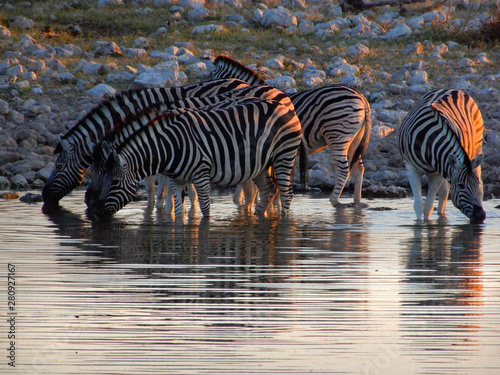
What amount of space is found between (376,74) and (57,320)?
15666mm

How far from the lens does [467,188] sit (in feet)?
30.1

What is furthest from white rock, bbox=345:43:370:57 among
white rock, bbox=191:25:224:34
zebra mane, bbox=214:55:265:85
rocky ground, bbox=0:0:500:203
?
zebra mane, bbox=214:55:265:85

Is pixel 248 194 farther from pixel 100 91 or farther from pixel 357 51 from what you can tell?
pixel 357 51

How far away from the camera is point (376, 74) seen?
1953 cm

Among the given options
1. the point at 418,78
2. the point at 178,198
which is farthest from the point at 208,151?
the point at 418,78

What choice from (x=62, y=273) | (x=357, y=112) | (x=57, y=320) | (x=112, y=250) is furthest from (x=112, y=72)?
(x=57, y=320)

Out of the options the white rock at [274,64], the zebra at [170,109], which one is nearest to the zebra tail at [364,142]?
the zebra at [170,109]

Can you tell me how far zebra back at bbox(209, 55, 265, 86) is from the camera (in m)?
12.5

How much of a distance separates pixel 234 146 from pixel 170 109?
1.05 meters

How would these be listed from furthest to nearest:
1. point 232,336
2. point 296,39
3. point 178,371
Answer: point 296,39
point 232,336
point 178,371

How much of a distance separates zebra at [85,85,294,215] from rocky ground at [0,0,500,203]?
2572 mm

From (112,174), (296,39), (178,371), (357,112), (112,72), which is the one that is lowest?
(178,371)

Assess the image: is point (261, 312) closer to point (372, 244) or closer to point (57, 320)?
point (57, 320)

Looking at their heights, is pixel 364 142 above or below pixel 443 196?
above
